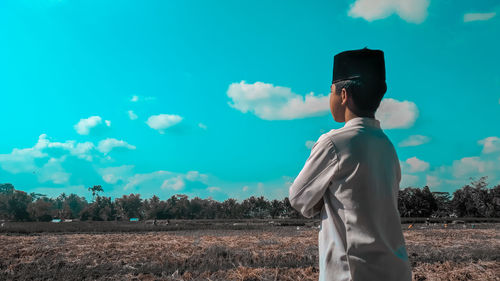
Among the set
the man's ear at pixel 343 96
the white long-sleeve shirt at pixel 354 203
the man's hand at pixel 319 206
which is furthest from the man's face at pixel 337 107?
the man's hand at pixel 319 206

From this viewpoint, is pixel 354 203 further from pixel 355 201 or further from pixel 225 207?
pixel 225 207

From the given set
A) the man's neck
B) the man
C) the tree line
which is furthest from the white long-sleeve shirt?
the tree line

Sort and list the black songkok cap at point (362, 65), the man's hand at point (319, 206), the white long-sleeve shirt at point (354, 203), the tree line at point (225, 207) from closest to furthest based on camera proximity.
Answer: the white long-sleeve shirt at point (354, 203) < the man's hand at point (319, 206) < the black songkok cap at point (362, 65) < the tree line at point (225, 207)

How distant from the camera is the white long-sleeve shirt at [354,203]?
149 cm

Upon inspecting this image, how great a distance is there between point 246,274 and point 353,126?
19.9ft

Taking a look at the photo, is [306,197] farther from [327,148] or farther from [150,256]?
[150,256]

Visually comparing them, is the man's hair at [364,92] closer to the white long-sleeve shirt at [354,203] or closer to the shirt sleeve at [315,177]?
the white long-sleeve shirt at [354,203]

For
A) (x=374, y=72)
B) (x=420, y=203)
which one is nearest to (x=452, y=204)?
(x=420, y=203)

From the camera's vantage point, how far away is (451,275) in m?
7.03

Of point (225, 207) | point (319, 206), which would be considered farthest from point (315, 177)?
point (225, 207)

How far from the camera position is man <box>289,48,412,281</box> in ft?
4.90

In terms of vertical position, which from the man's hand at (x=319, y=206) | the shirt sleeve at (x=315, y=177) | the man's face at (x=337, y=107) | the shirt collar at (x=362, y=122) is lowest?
the man's hand at (x=319, y=206)

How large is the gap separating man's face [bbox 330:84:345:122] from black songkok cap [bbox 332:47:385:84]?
0.23ft

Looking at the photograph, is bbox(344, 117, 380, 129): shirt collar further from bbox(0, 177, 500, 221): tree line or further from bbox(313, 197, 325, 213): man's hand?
bbox(0, 177, 500, 221): tree line
